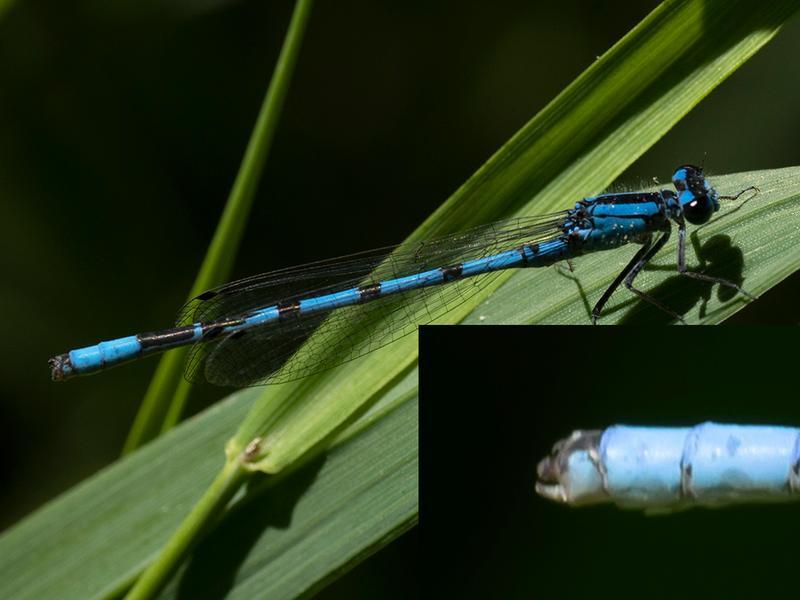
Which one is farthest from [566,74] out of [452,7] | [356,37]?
[356,37]

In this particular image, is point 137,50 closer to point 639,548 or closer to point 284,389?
point 284,389

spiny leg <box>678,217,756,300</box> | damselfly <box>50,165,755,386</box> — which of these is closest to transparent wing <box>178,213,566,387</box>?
damselfly <box>50,165,755,386</box>

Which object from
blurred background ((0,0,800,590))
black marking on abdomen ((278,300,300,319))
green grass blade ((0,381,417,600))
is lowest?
green grass blade ((0,381,417,600))

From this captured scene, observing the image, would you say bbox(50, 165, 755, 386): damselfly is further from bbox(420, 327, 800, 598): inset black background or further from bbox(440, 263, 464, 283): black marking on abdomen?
bbox(420, 327, 800, 598): inset black background

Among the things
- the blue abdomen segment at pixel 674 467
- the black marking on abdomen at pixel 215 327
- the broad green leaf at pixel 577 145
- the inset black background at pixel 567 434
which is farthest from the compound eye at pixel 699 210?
the black marking on abdomen at pixel 215 327

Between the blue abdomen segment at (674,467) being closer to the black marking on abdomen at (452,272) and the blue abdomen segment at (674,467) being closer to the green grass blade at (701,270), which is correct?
the green grass blade at (701,270)

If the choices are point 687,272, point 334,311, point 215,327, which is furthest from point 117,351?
point 687,272
